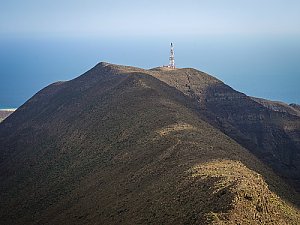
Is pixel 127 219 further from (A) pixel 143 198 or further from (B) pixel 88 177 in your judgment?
(B) pixel 88 177

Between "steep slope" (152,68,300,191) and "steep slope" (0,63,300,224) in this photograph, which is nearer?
"steep slope" (0,63,300,224)

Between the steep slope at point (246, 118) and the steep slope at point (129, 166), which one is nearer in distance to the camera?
the steep slope at point (129, 166)

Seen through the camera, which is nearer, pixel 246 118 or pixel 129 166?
pixel 129 166

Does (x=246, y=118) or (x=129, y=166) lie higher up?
(x=129, y=166)
